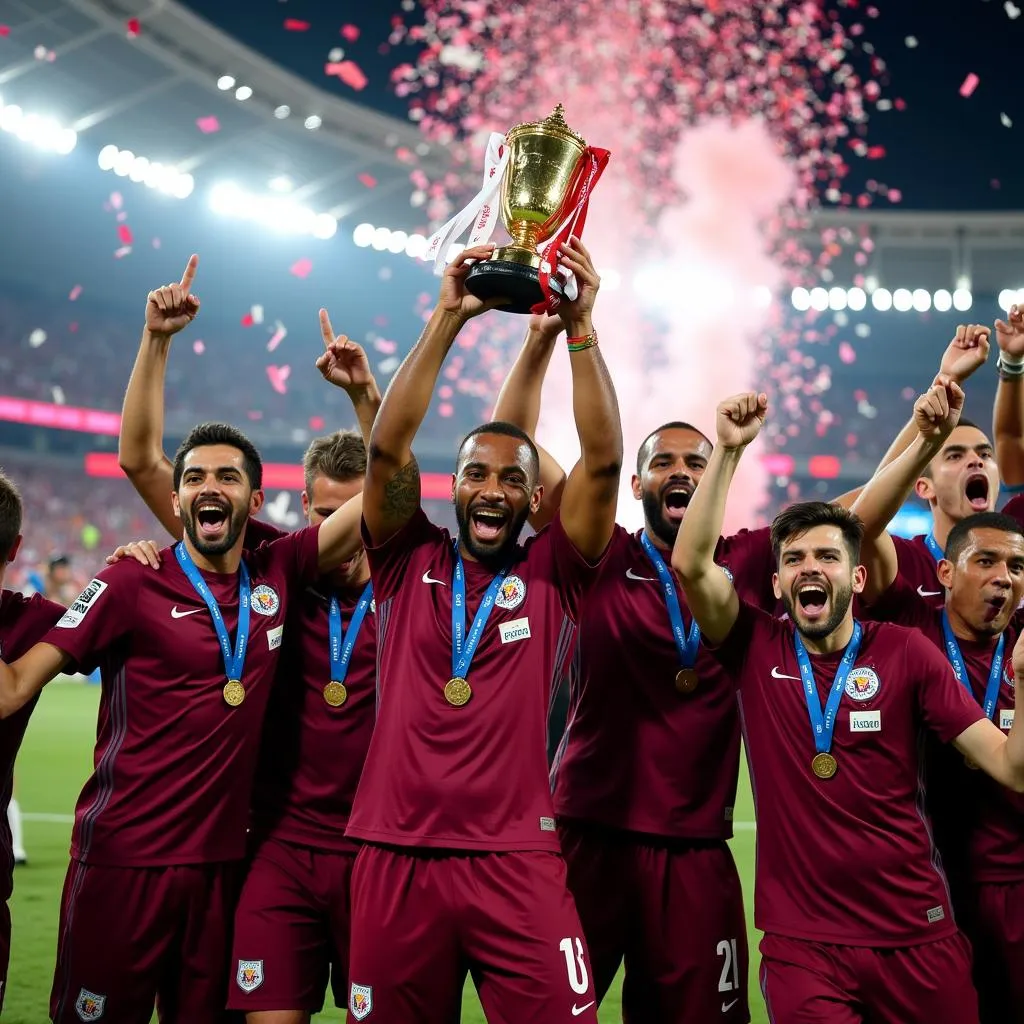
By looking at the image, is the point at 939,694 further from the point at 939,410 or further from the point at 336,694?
the point at 336,694

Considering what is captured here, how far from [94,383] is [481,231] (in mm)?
29244

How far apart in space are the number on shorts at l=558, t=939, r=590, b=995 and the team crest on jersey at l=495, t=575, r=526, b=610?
899 mm

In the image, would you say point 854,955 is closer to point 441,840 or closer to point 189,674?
point 441,840

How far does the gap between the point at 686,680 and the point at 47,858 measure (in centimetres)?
559

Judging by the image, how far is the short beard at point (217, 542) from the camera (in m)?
3.76

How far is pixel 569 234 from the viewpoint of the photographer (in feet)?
11.6

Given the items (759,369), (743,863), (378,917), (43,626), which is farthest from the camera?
(759,369)

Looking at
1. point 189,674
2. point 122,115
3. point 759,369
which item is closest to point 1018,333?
point 189,674

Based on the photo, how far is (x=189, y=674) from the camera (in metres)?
3.68

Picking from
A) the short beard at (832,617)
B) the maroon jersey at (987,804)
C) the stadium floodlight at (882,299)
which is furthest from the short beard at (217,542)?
the stadium floodlight at (882,299)

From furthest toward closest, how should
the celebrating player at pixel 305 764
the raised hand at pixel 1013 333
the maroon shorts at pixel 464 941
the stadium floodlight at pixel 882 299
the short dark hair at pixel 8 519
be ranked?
the stadium floodlight at pixel 882 299
the raised hand at pixel 1013 333
the celebrating player at pixel 305 764
the short dark hair at pixel 8 519
the maroon shorts at pixel 464 941

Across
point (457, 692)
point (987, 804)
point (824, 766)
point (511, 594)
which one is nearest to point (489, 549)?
point (511, 594)

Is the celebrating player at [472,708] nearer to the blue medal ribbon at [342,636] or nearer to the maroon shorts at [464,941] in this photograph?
the maroon shorts at [464,941]

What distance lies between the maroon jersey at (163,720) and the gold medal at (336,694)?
19 cm
